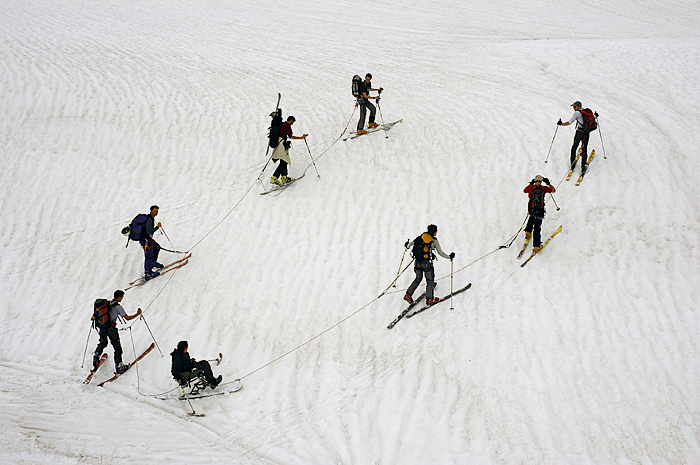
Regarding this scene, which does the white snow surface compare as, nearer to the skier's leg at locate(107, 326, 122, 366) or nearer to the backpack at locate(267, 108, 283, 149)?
Answer: the skier's leg at locate(107, 326, 122, 366)

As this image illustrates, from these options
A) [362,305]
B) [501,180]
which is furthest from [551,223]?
[362,305]

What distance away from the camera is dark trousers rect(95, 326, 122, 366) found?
842 centimetres

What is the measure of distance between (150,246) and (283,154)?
12.5 feet

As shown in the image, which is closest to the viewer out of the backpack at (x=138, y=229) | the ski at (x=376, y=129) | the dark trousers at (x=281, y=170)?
the backpack at (x=138, y=229)

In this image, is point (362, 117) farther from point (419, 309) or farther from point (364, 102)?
point (419, 309)

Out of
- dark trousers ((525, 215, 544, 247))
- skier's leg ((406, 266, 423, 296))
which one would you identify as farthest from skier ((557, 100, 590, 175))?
skier's leg ((406, 266, 423, 296))

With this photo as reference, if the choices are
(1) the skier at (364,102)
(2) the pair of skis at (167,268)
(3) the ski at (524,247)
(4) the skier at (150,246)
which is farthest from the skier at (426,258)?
(1) the skier at (364,102)

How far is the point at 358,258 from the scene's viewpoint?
10.3m

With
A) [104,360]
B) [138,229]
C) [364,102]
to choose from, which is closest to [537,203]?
[364,102]

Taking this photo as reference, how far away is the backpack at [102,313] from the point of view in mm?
8312

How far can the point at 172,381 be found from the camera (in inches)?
334

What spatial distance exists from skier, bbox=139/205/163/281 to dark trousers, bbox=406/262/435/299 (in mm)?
5364

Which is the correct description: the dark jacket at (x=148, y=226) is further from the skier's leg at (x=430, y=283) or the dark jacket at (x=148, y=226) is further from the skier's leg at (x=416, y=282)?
the skier's leg at (x=430, y=283)

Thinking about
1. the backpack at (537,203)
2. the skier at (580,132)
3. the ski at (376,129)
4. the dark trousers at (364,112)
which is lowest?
the backpack at (537,203)
